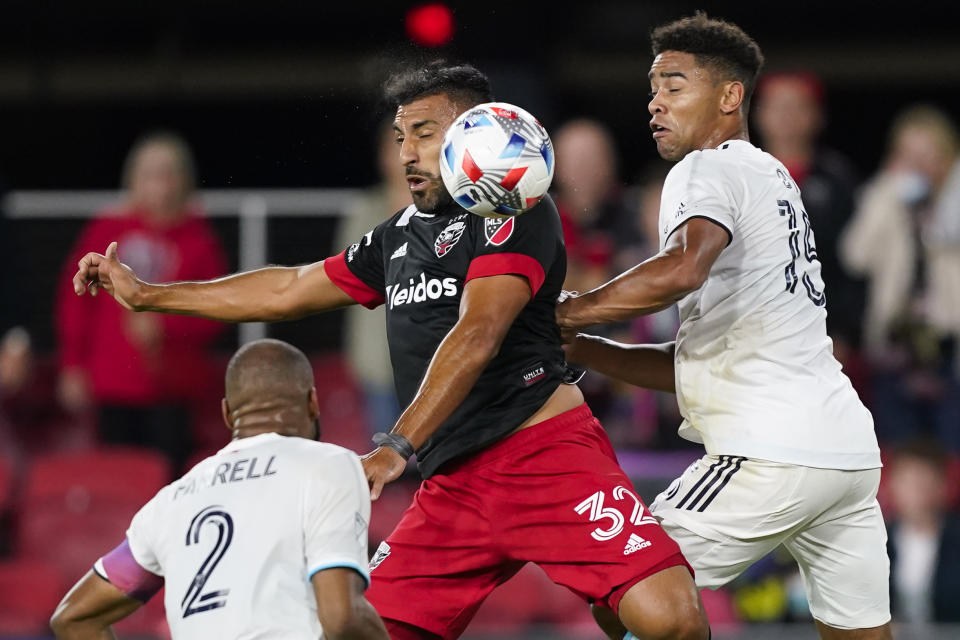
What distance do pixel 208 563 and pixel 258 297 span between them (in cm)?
153

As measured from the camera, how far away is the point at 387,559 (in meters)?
4.86

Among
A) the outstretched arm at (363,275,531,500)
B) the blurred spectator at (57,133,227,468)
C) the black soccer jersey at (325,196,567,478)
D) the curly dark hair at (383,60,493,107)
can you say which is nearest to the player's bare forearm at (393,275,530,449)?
the outstretched arm at (363,275,531,500)

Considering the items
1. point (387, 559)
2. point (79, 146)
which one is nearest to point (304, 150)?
point (387, 559)

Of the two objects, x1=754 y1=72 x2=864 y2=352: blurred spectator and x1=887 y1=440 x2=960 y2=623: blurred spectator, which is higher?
x1=754 y1=72 x2=864 y2=352: blurred spectator

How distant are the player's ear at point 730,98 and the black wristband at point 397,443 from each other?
156cm

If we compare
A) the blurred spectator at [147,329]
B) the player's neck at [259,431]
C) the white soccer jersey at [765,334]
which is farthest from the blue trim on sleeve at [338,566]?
the blurred spectator at [147,329]

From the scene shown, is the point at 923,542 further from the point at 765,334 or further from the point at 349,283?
the point at 349,283

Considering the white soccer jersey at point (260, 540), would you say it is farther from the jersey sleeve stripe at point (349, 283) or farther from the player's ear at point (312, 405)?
the jersey sleeve stripe at point (349, 283)

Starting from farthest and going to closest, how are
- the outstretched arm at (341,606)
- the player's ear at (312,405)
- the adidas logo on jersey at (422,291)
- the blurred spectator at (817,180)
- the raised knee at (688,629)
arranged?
the blurred spectator at (817,180)
the adidas logo on jersey at (422,291)
the raised knee at (688,629)
the player's ear at (312,405)
the outstretched arm at (341,606)

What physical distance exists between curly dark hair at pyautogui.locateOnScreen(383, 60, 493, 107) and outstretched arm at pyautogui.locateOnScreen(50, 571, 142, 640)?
178 centimetres

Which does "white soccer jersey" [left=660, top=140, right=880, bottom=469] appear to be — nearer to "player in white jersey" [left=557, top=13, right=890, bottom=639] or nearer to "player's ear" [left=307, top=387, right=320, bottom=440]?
"player in white jersey" [left=557, top=13, right=890, bottom=639]

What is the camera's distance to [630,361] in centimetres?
515

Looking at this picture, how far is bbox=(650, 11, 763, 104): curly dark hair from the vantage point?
480 centimetres

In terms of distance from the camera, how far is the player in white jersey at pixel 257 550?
384 centimetres
